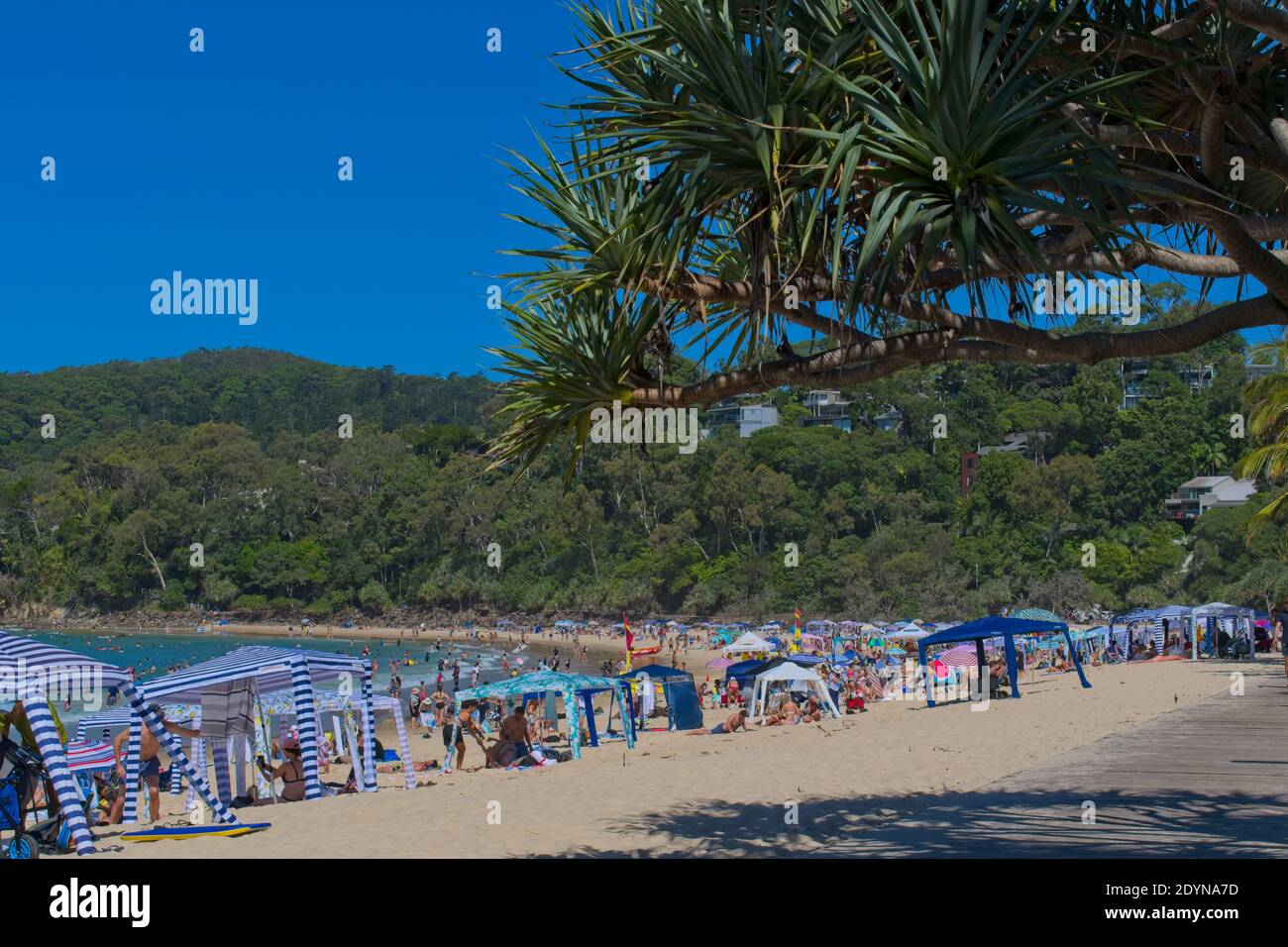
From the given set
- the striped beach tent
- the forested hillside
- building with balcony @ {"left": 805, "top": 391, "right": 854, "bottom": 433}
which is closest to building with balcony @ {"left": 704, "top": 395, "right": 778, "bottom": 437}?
building with balcony @ {"left": 805, "top": 391, "right": 854, "bottom": 433}

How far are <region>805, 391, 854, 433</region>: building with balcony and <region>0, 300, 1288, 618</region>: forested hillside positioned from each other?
7.82ft

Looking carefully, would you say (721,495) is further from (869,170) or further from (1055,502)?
(869,170)

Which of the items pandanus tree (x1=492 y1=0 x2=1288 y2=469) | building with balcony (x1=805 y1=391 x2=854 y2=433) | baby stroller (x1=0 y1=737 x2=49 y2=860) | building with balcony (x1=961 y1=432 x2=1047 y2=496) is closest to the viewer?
pandanus tree (x1=492 y1=0 x2=1288 y2=469)

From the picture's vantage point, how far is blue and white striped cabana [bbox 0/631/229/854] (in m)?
8.91

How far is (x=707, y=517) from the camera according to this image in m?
86.8

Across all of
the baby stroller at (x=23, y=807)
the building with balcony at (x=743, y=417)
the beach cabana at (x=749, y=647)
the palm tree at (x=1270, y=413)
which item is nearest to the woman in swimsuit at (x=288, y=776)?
the baby stroller at (x=23, y=807)

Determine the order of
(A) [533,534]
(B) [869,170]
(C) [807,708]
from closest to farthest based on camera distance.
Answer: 1. (B) [869,170]
2. (C) [807,708]
3. (A) [533,534]

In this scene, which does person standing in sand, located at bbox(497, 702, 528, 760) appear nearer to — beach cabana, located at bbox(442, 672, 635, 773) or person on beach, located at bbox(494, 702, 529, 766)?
person on beach, located at bbox(494, 702, 529, 766)

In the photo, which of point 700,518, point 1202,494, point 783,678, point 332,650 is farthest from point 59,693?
point 1202,494

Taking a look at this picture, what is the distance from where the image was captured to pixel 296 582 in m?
103

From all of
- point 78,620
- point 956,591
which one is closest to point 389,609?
point 78,620

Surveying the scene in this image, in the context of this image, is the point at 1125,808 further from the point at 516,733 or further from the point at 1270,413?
the point at 1270,413

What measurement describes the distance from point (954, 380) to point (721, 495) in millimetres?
25128

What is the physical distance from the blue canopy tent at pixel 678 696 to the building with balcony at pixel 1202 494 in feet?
200
